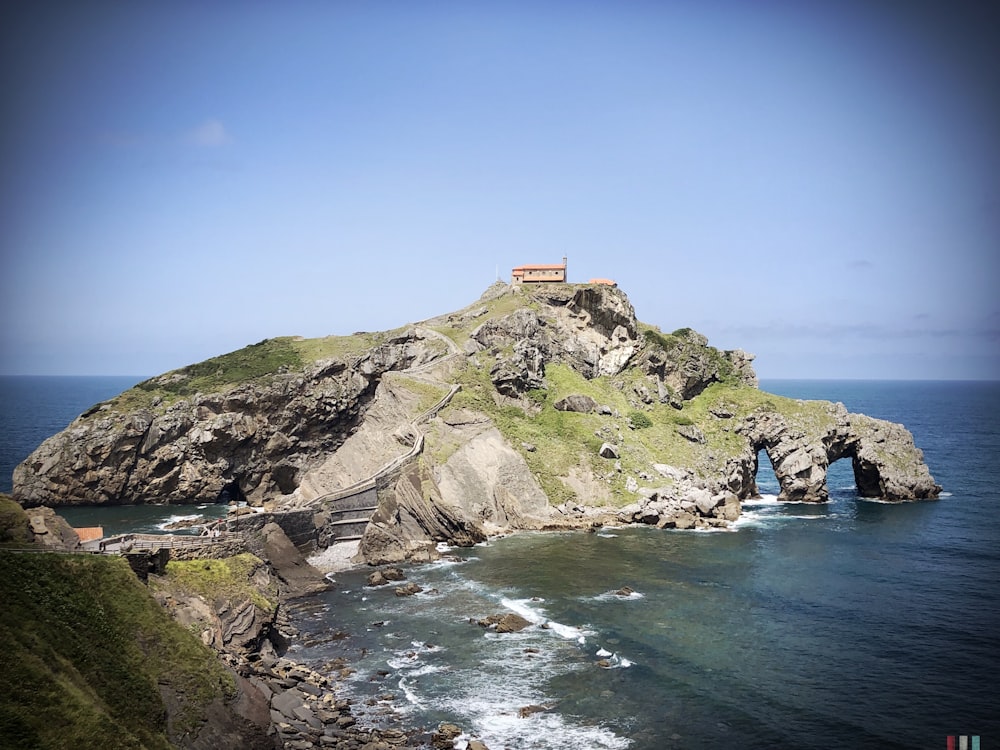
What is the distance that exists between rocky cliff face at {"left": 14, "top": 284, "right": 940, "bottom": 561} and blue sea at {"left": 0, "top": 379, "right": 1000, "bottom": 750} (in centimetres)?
845

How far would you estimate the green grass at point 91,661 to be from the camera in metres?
26.8

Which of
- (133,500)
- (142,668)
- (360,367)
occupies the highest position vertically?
(360,367)

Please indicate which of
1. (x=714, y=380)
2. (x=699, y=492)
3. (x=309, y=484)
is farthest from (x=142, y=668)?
(x=714, y=380)

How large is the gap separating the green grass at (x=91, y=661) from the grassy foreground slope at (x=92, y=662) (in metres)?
0.04

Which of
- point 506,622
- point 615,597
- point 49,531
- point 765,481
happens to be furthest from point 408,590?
point 765,481

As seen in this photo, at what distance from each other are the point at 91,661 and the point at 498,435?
224ft

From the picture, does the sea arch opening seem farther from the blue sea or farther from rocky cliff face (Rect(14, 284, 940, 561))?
the blue sea

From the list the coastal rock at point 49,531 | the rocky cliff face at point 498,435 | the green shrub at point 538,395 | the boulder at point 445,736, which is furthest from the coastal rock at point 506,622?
the green shrub at point 538,395

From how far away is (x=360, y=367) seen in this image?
117 metres

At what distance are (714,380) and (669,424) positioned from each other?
18567mm

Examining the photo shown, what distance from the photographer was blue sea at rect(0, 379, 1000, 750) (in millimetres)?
41500

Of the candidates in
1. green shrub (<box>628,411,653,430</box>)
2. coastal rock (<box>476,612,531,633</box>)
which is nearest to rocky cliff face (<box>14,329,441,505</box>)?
green shrub (<box>628,411,653,430</box>)

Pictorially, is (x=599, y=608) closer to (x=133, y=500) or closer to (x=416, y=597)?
(x=416, y=597)

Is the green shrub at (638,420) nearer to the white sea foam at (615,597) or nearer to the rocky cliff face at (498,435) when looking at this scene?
the rocky cliff face at (498,435)
